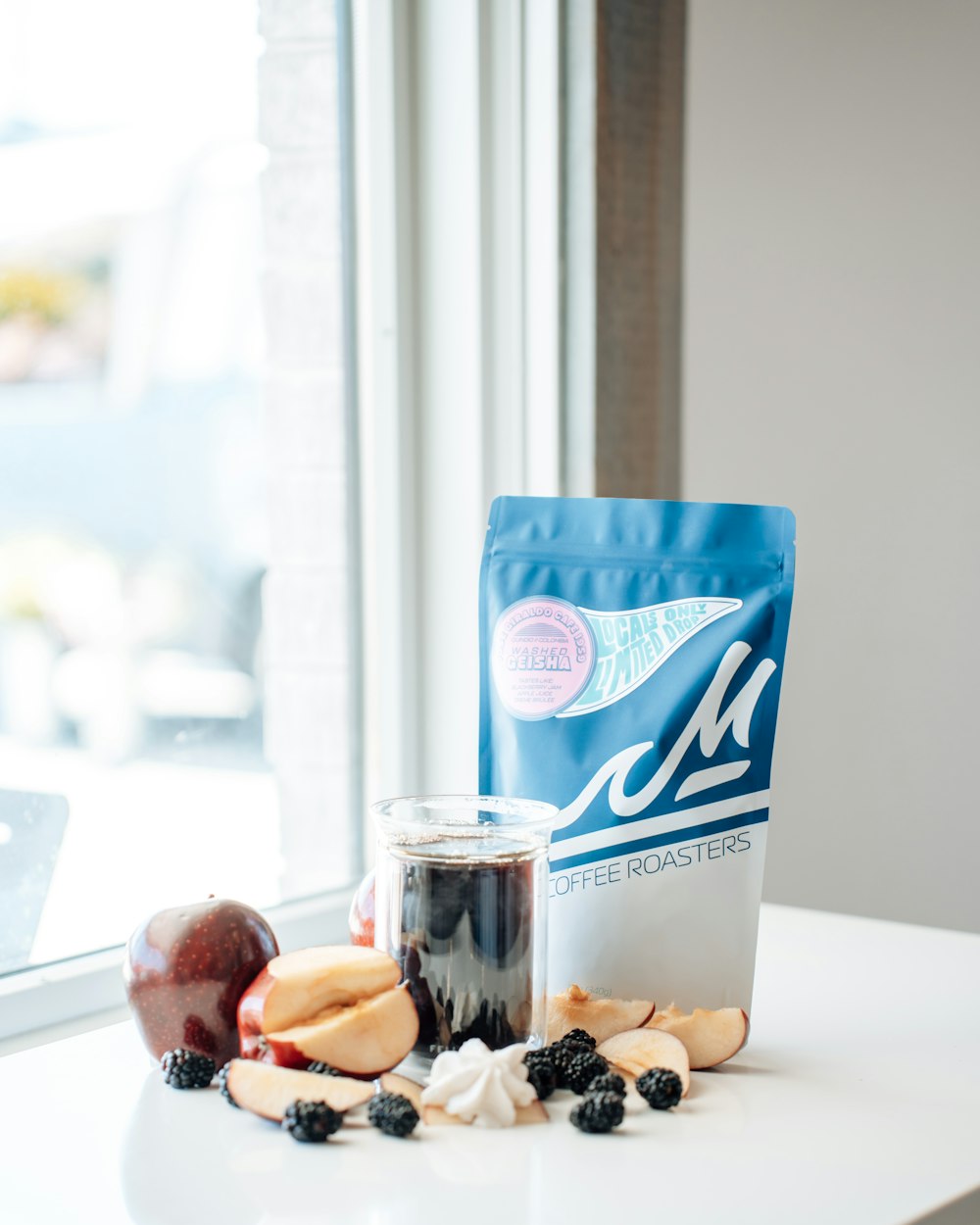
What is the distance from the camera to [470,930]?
675mm

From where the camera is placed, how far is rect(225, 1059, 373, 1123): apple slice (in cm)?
63

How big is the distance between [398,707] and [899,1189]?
2.44 ft

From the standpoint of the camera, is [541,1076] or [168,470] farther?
[168,470]

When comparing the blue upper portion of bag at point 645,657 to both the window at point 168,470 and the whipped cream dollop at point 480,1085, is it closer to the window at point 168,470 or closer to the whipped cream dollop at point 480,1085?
the whipped cream dollop at point 480,1085

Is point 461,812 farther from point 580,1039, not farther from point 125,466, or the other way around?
point 125,466

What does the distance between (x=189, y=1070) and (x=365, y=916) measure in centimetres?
14

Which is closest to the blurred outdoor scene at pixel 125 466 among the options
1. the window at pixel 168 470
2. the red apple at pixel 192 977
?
the window at pixel 168 470

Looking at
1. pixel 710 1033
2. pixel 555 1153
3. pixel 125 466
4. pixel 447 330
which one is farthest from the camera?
pixel 447 330

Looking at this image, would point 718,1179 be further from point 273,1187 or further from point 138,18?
point 138,18

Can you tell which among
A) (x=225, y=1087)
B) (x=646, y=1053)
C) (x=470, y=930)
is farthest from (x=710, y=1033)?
(x=225, y=1087)

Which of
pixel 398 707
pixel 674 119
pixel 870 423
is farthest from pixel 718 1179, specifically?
pixel 674 119

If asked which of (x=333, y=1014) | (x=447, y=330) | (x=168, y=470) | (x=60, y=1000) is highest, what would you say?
(x=447, y=330)

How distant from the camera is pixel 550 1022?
29.0 inches

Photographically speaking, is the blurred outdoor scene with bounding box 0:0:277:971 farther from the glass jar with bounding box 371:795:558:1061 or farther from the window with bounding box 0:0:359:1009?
the glass jar with bounding box 371:795:558:1061
